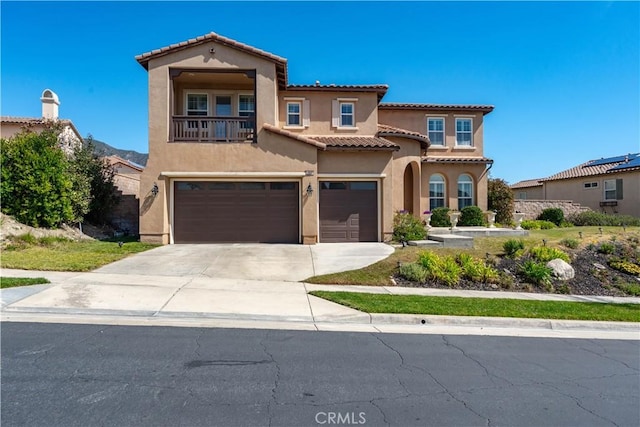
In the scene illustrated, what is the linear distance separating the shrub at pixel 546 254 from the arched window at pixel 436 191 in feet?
29.2

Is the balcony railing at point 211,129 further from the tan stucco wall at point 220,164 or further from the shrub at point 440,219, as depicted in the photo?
the shrub at point 440,219

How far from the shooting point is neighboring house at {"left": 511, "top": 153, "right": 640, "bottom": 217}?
25969 mm

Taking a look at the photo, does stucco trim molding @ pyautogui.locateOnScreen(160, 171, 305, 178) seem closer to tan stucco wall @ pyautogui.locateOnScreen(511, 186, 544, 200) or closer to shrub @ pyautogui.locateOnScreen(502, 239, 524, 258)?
shrub @ pyautogui.locateOnScreen(502, 239, 524, 258)

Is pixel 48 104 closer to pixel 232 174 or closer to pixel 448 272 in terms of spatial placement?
pixel 232 174

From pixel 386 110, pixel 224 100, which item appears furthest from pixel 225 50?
pixel 386 110

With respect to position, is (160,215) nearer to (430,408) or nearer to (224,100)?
(224,100)

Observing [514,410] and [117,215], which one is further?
[117,215]

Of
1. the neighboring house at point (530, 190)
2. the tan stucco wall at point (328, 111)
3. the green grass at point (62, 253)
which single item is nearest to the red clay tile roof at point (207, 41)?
the tan stucco wall at point (328, 111)

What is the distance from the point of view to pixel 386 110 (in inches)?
878

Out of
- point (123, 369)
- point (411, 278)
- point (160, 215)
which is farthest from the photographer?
point (160, 215)

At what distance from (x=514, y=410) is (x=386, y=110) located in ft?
65.5

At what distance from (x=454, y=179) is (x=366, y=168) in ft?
25.9

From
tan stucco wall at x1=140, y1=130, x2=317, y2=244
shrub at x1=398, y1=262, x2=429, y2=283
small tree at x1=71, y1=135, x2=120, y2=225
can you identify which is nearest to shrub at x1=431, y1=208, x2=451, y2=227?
tan stucco wall at x1=140, y1=130, x2=317, y2=244

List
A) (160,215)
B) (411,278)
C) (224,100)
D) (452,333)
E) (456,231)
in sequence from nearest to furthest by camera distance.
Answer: (452,333), (411,278), (160,215), (456,231), (224,100)
